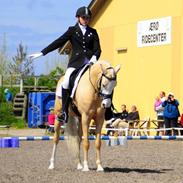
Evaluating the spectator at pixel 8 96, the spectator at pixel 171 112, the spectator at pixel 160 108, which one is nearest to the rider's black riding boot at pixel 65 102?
the spectator at pixel 171 112

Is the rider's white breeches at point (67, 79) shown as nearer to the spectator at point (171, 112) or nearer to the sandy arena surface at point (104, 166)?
the sandy arena surface at point (104, 166)

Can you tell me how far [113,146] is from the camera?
19.8m

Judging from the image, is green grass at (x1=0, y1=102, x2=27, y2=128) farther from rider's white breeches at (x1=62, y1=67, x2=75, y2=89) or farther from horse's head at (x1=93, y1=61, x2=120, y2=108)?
horse's head at (x1=93, y1=61, x2=120, y2=108)

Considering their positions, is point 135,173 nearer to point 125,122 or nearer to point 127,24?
point 125,122

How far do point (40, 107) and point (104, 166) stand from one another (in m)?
21.6

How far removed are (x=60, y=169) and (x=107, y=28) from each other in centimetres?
1977

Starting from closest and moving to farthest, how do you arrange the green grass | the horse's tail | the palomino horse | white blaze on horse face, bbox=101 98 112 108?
white blaze on horse face, bbox=101 98 112 108, the palomino horse, the horse's tail, the green grass

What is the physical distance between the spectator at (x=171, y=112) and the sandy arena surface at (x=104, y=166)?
23.7 ft

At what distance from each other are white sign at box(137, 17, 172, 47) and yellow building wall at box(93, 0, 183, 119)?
0.19m

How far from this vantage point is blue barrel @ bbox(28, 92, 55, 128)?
34.2 meters

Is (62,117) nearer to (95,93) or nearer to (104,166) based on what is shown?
(95,93)

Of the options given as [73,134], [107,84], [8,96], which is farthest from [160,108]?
[8,96]

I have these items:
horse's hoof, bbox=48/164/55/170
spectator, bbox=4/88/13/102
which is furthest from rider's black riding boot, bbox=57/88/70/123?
spectator, bbox=4/88/13/102

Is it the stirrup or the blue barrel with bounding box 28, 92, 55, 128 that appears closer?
the stirrup
